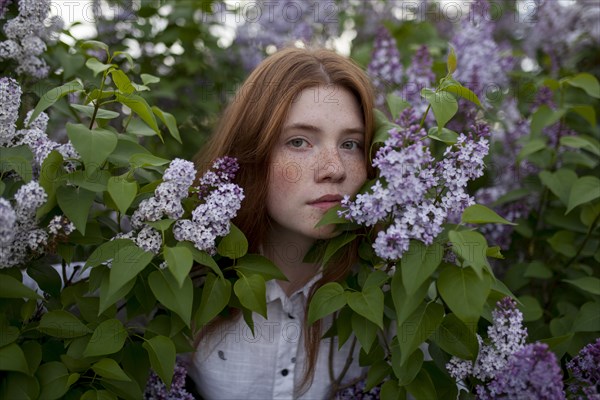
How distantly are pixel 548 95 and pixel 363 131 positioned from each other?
864 mm

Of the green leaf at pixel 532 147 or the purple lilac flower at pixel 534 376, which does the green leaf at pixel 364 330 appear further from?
the green leaf at pixel 532 147

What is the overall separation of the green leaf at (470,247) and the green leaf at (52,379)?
853 mm

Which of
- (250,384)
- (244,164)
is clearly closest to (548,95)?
(244,164)

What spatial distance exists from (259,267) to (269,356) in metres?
0.43

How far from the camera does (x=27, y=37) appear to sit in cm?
162

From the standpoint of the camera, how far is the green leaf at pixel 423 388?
1.39m

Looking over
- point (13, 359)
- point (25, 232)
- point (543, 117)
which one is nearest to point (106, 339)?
point (13, 359)

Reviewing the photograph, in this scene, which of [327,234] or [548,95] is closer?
[327,234]

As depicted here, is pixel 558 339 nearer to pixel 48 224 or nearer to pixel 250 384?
pixel 250 384

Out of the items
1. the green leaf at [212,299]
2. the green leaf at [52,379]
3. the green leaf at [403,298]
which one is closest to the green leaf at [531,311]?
the green leaf at [403,298]

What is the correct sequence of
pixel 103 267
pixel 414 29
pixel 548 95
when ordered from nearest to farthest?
pixel 103 267, pixel 548 95, pixel 414 29

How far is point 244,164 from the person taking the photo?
1684mm

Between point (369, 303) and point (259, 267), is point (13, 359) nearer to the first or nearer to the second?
point (259, 267)

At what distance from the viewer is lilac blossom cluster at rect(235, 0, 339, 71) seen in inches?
112
